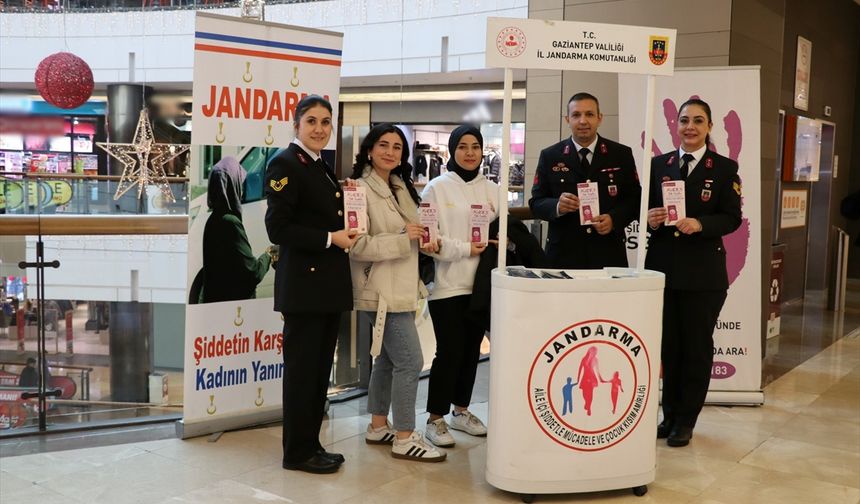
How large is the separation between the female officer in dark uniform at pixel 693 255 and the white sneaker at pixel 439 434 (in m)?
1.04

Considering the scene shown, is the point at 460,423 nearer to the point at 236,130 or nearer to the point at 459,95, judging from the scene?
the point at 236,130

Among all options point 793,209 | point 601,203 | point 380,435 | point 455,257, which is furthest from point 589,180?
point 793,209

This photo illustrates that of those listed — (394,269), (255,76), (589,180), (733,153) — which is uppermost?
(255,76)

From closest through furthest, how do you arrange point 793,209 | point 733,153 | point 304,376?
point 304,376
point 733,153
point 793,209

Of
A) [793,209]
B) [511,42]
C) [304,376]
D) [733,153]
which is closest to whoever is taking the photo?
[511,42]

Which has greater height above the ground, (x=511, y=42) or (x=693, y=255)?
(x=511, y=42)

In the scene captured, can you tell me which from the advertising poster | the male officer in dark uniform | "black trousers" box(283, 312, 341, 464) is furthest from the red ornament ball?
the advertising poster

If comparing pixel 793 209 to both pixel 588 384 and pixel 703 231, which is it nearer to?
pixel 703 231

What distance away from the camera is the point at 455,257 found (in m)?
3.46

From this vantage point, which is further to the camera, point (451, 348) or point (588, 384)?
point (451, 348)

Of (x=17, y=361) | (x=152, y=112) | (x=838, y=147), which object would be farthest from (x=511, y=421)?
(x=838, y=147)

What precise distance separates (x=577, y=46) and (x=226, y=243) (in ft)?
5.85

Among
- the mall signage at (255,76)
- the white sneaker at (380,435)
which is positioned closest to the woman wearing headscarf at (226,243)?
the mall signage at (255,76)

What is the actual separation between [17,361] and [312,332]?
1357mm
